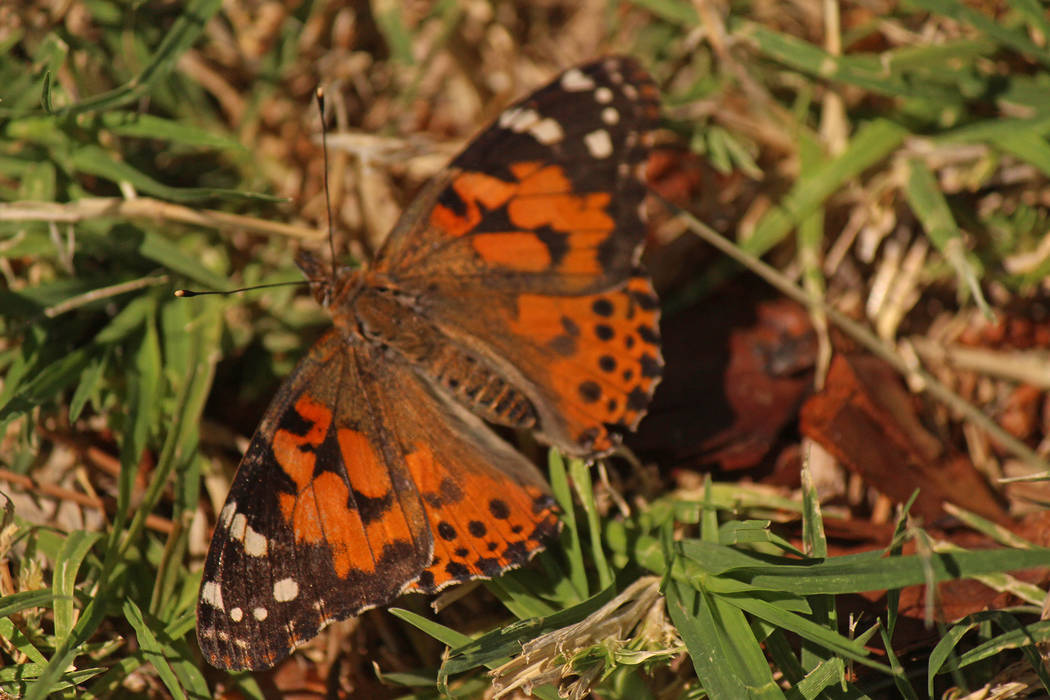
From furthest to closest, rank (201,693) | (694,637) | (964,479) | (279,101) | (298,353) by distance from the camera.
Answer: (279,101), (298,353), (964,479), (201,693), (694,637)

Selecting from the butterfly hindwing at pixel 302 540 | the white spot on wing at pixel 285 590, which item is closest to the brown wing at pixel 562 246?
the butterfly hindwing at pixel 302 540

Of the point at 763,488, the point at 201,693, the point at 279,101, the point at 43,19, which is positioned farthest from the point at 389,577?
the point at 43,19

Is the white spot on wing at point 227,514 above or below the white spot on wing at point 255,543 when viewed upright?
above

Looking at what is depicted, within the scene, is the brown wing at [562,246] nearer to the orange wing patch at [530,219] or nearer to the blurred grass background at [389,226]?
the orange wing patch at [530,219]

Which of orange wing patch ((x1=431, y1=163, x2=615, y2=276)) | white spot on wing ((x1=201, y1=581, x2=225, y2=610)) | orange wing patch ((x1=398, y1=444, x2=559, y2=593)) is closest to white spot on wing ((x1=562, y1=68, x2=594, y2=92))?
orange wing patch ((x1=431, y1=163, x2=615, y2=276))

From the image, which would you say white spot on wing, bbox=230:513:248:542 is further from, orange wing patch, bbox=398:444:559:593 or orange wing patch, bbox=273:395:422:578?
orange wing patch, bbox=398:444:559:593

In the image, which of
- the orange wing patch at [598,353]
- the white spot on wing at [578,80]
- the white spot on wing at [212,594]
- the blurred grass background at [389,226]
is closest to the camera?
the white spot on wing at [212,594]

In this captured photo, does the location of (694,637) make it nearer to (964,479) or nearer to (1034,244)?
(964,479)

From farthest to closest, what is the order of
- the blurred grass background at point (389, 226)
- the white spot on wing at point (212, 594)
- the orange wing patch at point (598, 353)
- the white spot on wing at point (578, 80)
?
1. the white spot on wing at point (578, 80)
2. the orange wing patch at point (598, 353)
3. the blurred grass background at point (389, 226)
4. the white spot on wing at point (212, 594)
